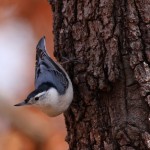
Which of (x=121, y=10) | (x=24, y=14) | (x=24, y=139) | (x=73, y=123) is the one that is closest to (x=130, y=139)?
(x=73, y=123)

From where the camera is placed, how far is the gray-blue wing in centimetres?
380

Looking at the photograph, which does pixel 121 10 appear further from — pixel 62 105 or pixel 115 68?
pixel 62 105

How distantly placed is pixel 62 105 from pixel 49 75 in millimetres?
287

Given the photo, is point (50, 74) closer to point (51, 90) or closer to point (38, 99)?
point (51, 90)

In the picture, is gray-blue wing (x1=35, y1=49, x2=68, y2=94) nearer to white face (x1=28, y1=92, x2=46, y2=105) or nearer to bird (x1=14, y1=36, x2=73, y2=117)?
bird (x1=14, y1=36, x2=73, y2=117)

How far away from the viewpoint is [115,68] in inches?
134

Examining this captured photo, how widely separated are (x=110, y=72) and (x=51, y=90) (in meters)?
0.57

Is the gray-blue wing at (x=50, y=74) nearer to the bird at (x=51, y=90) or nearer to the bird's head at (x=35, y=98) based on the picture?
the bird at (x=51, y=90)

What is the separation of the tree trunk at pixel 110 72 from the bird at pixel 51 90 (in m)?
0.06

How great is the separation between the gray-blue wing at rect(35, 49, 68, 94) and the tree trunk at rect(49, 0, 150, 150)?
14cm

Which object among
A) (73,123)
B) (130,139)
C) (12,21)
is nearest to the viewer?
(130,139)

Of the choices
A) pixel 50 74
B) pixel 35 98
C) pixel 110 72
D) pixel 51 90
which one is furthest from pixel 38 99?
pixel 110 72

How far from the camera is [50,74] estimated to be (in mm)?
3930

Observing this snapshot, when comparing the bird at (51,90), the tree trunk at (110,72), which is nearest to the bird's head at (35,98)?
the bird at (51,90)
